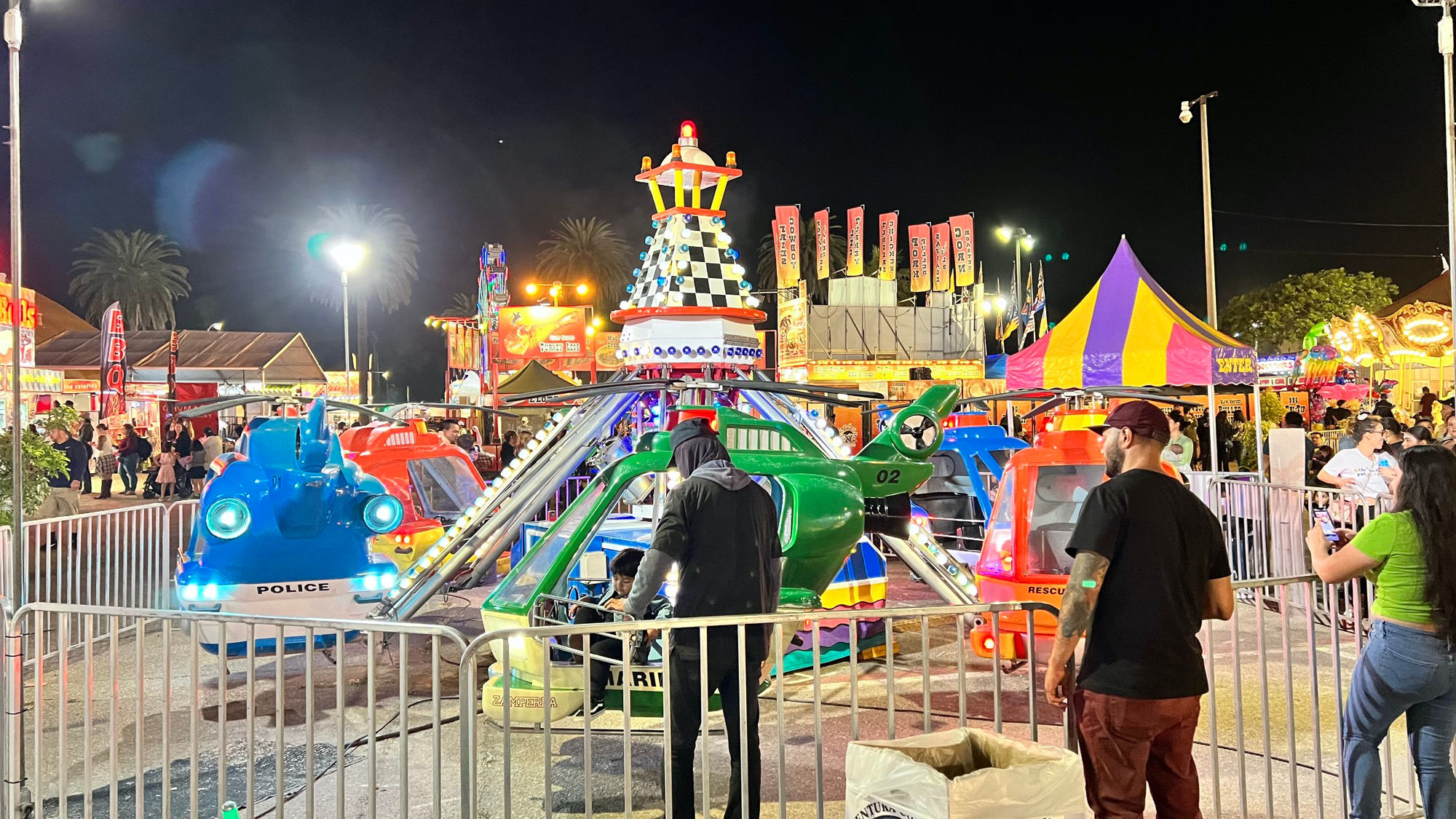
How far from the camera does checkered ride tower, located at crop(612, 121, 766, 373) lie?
27.8 feet

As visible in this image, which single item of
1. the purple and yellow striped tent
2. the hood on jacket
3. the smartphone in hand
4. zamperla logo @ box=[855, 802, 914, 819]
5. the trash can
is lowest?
zamperla logo @ box=[855, 802, 914, 819]

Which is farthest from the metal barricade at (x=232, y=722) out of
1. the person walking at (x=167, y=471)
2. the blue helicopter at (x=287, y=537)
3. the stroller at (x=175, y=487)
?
the stroller at (x=175, y=487)

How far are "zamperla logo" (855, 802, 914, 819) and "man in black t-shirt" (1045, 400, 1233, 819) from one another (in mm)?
869

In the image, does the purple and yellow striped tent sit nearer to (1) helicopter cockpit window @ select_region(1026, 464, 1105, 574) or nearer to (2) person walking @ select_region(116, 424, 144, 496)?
(1) helicopter cockpit window @ select_region(1026, 464, 1105, 574)

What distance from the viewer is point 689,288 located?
845 centimetres

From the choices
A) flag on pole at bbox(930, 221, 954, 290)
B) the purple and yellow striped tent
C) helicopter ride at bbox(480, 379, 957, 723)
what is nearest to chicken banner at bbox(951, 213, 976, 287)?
flag on pole at bbox(930, 221, 954, 290)

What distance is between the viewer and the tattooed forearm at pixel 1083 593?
3527 millimetres

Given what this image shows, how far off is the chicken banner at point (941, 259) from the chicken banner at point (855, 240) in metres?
2.52

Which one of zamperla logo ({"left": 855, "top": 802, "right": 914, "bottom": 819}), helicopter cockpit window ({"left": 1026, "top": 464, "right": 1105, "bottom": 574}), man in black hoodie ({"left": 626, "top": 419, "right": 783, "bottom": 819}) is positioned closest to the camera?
zamperla logo ({"left": 855, "top": 802, "right": 914, "bottom": 819})

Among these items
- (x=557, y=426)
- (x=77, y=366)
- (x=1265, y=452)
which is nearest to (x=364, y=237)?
(x=77, y=366)

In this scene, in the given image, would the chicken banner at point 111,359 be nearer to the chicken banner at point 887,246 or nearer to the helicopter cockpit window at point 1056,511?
the helicopter cockpit window at point 1056,511

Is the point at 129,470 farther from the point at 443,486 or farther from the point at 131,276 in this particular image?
the point at 131,276

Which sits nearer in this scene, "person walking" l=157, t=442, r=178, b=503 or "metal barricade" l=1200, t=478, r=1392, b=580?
"metal barricade" l=1200, t=478, r=1392, b=580

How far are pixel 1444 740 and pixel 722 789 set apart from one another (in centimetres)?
311
